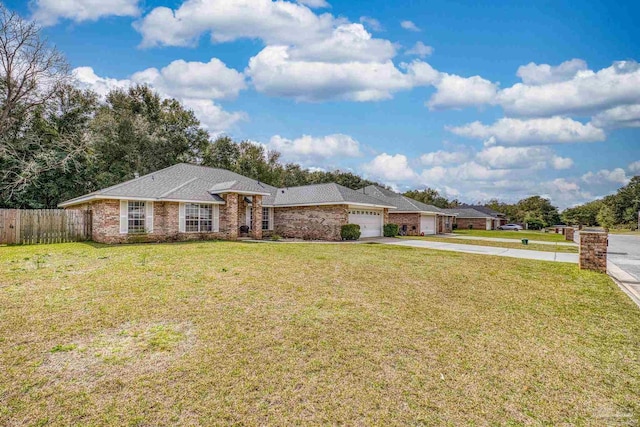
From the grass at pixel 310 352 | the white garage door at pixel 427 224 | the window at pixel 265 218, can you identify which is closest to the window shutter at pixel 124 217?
the grass at pixel 310 352

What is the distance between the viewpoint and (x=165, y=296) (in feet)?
22.5

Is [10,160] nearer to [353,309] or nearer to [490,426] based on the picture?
[353,309]

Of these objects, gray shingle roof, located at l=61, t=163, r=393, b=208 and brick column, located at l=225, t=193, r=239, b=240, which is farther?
brick column, located at l=225, t=193, r=239, b=240

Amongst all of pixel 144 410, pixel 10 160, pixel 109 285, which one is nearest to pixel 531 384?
pixel 144 410

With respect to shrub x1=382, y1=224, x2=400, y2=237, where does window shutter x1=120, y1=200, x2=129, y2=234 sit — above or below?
above

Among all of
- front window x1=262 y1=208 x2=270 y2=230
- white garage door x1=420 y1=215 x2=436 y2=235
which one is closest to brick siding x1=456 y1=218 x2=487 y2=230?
white garage door x1=420 y1=215 x2=436 y2=235

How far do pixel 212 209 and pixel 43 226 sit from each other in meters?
8.28

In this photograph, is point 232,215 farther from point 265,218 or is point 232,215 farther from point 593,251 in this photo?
point 593,251

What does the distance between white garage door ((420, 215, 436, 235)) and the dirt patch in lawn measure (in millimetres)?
30746

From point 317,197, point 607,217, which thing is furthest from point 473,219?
point 317,197

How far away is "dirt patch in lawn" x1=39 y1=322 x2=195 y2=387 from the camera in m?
3.85

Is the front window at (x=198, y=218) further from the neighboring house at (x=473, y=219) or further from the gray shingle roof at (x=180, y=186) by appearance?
the neighboring house at (x=473, y=219)

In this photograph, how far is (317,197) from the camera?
2416 centimetres

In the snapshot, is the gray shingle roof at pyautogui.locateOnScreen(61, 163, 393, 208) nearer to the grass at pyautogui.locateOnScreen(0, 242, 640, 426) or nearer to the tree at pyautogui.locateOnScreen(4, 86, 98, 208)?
the tree at pyautogui.locateOnScreen(4, 86, 98, 208)
